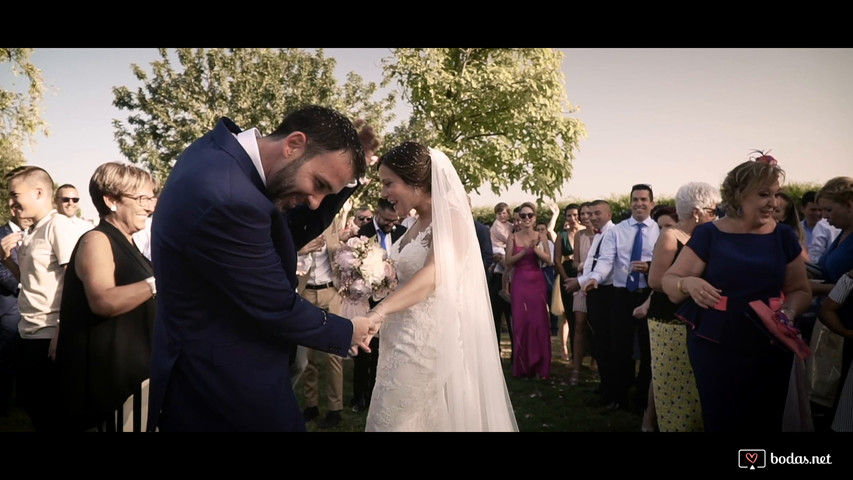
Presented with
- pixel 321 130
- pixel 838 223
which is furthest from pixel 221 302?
pixel 838 223

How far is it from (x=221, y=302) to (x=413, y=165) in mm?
1941

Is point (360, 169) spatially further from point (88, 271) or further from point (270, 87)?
point (270, 87)

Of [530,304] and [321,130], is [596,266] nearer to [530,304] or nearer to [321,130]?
[530,304]

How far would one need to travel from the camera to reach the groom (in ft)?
6.76

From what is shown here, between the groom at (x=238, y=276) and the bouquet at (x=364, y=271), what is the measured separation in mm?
1705

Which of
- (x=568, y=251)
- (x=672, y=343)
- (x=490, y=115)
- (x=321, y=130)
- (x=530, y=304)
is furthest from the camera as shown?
(x=490, y=115)

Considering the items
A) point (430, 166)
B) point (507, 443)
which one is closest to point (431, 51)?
point (430, 166)

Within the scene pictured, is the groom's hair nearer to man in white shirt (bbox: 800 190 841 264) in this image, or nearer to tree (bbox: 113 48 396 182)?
man in white shirt (bbox: 800 190 841 264)

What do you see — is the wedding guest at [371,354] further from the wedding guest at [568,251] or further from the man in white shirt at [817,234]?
the man in white shirt at [817,234]

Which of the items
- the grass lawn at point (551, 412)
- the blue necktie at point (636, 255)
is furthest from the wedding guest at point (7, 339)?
the blue necktie at point (636, 255)

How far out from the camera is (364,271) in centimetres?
411

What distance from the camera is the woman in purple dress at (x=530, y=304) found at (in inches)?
325

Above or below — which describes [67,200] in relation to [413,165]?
below

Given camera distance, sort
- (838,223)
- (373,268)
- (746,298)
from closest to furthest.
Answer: (746,298) → (373,268) → (838,223)
